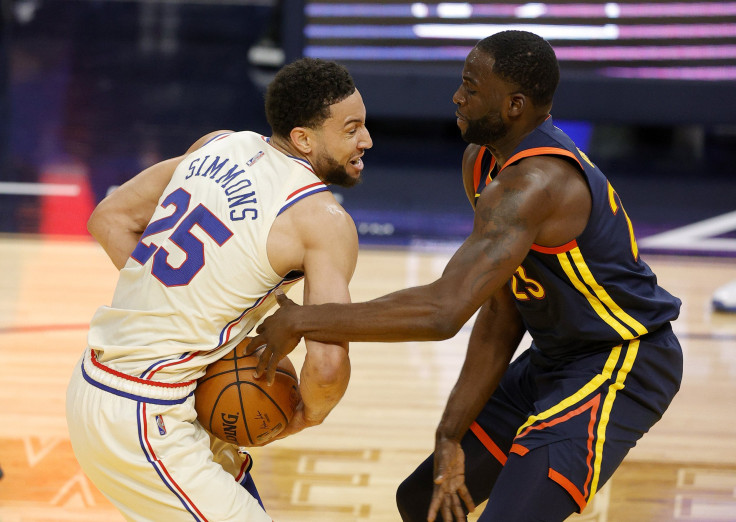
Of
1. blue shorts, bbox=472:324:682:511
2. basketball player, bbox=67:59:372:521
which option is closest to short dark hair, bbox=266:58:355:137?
basketball player, bbox=67:59:372:521

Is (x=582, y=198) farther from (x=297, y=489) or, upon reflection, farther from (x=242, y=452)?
(x=297, y=489)

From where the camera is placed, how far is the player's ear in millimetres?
2689

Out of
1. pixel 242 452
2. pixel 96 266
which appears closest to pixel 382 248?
pixel 96 266

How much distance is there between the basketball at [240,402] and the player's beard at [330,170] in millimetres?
544

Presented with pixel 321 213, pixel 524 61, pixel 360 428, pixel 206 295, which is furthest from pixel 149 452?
pixel 360 428

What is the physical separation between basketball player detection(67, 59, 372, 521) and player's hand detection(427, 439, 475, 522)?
1.58ft

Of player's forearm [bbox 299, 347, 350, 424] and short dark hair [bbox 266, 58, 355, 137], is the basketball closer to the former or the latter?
player's forearm [bbox 299, 347, 350, 424]

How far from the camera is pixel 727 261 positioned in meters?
6.92

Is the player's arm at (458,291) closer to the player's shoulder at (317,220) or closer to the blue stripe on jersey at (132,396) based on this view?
the player's shoulder at (317,220)

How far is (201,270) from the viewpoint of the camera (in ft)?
8.26

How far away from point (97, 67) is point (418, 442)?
879cm

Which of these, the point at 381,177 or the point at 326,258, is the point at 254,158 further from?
the point at 381,177

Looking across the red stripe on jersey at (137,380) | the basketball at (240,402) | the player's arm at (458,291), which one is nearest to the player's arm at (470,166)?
the player's arm at (458,291)

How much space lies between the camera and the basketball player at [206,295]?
2.51 metres
